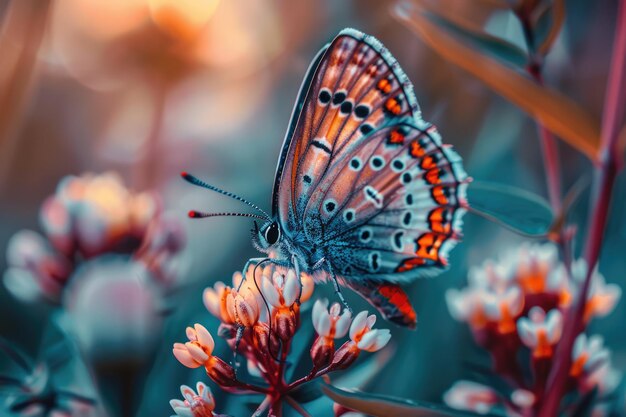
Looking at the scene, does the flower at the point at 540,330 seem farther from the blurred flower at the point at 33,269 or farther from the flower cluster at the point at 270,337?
the blurred flower at the point at 33,269

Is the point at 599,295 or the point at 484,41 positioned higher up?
the point at 484,41

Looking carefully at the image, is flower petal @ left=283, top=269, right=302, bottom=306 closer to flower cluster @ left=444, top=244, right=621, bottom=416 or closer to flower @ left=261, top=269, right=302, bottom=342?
flower @ left=261, top=269, right=302, bottom=342

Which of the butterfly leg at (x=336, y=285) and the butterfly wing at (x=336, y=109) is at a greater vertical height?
the butterfly wing at (x=336, y=109)

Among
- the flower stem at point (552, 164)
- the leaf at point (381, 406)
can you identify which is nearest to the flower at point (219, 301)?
the leaf at point (381, 406)

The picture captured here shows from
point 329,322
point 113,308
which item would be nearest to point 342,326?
point 329,322

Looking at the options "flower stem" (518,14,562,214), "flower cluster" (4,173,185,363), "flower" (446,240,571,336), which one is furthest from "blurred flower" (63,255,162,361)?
"flower stem" (518,14,562,214)

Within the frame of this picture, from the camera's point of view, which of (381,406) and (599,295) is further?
(599,295)

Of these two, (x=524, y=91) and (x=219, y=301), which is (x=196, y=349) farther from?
(x=524, y=91)

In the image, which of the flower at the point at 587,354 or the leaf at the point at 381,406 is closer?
the leaf at the point at 381,406
